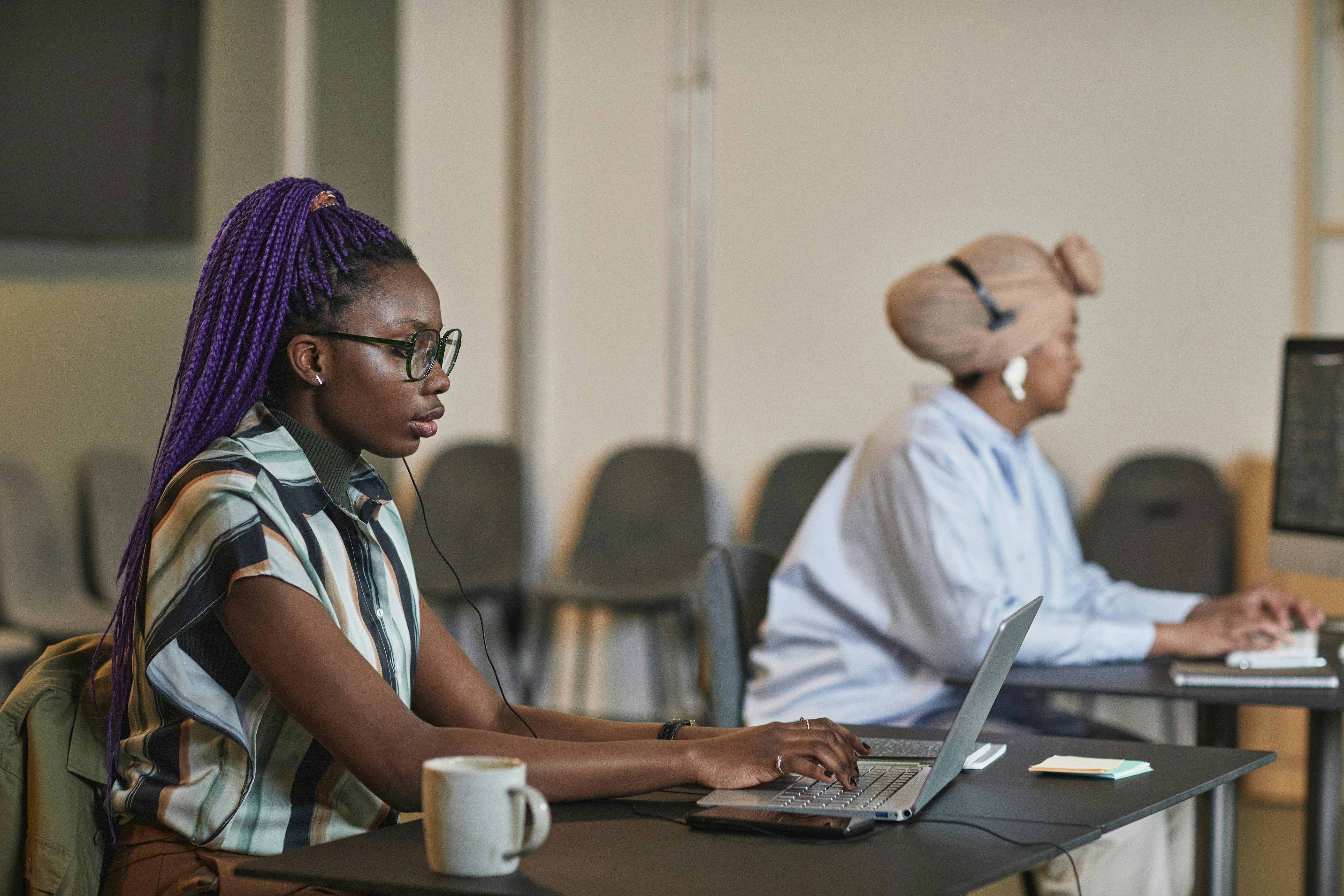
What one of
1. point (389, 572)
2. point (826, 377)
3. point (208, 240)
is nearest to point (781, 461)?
point (826, 377)

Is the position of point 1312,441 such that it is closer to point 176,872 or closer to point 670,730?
point 670,730

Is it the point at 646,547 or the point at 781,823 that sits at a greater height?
the point at 781,823

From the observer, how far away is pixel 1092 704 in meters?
4.50

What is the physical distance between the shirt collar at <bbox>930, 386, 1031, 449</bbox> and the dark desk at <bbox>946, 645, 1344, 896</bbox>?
1.52ft

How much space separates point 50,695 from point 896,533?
1408 mm

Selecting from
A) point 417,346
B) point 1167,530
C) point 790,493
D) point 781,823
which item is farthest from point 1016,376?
point 790,493

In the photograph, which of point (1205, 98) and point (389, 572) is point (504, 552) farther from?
point (389, 572)

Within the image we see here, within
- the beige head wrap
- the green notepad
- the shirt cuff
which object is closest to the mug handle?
the green notepad

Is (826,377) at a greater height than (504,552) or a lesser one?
greater

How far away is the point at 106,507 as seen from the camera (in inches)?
159

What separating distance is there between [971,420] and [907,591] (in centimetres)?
38

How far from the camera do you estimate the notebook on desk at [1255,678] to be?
2049 millimetres

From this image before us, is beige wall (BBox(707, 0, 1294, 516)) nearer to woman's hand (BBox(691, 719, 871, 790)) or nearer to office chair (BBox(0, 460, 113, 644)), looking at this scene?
office chair (BBox(0, 460, 113, 644))

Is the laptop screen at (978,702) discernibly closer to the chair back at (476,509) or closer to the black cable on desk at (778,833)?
the black cable on desk at (778,833)
